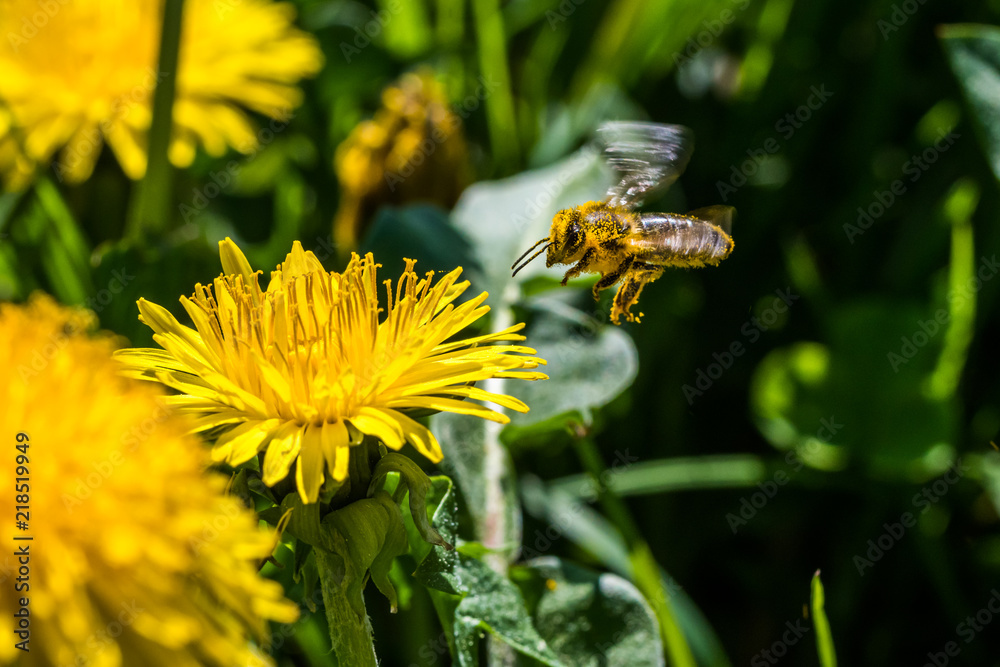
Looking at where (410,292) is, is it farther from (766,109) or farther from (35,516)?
(766,109)

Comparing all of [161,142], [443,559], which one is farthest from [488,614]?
[161,142]

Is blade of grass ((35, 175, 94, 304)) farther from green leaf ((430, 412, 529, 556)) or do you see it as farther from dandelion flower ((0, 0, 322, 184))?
green leaf ((430, 412, 529, 556))

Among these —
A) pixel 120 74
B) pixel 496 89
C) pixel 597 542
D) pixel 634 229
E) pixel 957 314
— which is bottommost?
pixel 597 542

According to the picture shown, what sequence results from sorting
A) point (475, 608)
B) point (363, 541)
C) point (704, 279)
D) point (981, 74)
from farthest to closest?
point (704, 279) < point (981, 74) < point (475, 608) < point (363, 541)

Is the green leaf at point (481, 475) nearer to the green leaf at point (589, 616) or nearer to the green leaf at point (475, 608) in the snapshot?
the green leaf at point (589, 616)

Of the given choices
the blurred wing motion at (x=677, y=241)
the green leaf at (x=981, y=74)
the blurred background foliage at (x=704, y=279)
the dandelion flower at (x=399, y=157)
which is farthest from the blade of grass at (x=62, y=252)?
the green leaf at (x=981, y=74)

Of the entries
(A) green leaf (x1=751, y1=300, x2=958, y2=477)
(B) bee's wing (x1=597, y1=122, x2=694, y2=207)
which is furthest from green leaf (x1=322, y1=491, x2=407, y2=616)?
(A) green leaf (x1=751, y1=300, x2=958, y2=477)

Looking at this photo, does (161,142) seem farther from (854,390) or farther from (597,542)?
(854,390)
